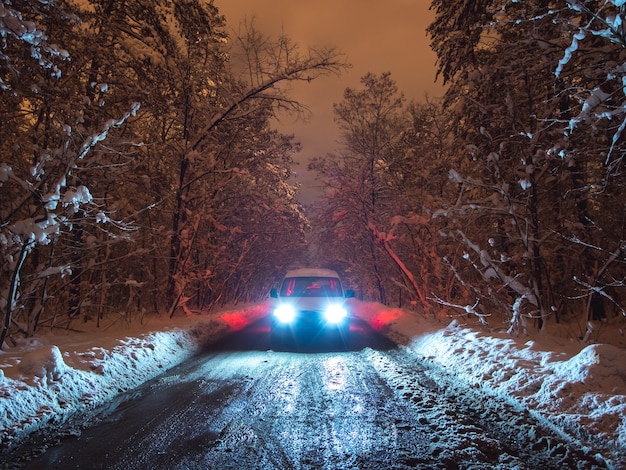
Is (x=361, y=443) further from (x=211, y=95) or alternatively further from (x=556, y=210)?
(x=211, y=95)

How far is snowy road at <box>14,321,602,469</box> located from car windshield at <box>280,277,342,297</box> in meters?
4.58

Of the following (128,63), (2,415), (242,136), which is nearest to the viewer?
(2,415)

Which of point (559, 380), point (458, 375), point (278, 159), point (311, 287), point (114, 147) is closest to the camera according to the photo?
point (559, 380)

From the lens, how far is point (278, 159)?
18.5m

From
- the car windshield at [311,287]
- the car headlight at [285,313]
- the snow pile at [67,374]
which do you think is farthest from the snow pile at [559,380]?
the snow pile at [67,374]

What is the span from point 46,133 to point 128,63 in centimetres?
328

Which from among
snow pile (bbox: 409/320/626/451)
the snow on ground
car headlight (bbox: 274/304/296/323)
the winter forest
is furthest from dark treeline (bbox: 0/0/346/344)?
snow pile (bbox: 409/320/626/451)

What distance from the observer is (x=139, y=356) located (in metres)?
7.07

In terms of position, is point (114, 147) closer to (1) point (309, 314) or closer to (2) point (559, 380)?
(1) point (309, 314)

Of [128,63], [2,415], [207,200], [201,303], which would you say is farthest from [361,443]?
[201,303]

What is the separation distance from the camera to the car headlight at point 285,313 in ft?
32.7

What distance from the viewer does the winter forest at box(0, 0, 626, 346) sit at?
6145 mm

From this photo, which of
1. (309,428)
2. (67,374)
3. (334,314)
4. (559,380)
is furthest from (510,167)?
(67,374)

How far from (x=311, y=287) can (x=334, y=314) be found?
5.03 ft
